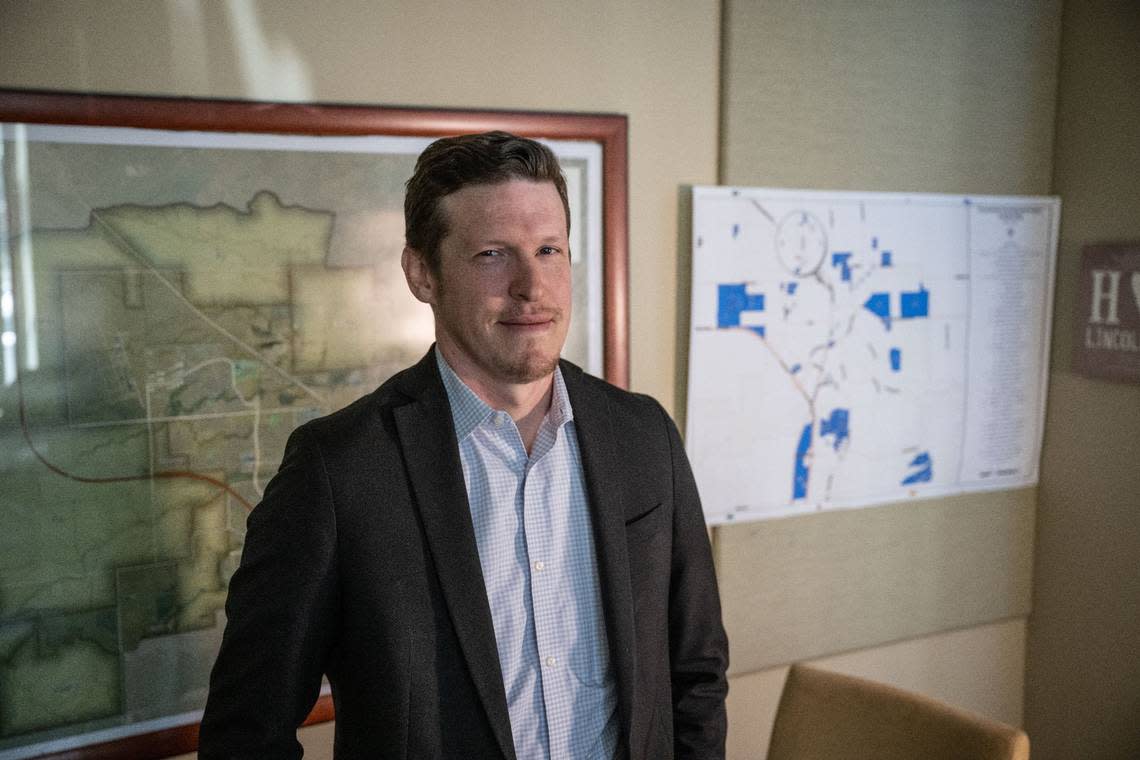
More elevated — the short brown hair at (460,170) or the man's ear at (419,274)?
the short brown hair at (460,170)

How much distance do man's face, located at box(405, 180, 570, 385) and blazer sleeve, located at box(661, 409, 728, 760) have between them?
15.2 inches

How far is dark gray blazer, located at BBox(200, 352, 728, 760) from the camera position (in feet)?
3.93

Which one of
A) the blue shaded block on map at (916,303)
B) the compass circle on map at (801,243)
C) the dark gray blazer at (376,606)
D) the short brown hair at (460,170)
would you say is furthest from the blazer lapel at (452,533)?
the blue shaded block on map at (916,303)

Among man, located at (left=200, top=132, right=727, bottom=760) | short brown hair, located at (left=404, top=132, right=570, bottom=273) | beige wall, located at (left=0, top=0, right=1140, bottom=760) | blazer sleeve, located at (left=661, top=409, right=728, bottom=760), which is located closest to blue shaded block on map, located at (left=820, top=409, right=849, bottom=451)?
beige wall, located at (left=0, top=0, right=1140, bottom=760)

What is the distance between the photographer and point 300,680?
4.00ft

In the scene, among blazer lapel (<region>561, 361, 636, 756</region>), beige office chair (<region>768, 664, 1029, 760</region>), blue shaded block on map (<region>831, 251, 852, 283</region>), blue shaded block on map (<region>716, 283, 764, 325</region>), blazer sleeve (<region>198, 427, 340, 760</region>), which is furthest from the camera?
blue shaded block on map (<region>831, 251, 852, 283</region>)

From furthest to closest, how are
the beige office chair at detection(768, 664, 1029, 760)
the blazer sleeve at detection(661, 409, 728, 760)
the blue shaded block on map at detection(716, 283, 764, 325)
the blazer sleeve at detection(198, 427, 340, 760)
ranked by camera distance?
the blue shaded block on map at detection(716, 283, 764, 325) < the beige office chair at detection(768, 664, 1029, 760) < the blazer sleeve at detection(661, 409, 728, 760) < the blazer sleeve at detection(198, 427, 340, 760)

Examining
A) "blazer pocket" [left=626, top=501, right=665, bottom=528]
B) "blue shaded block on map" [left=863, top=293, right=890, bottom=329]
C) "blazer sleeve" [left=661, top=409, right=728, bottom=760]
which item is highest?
"blue shaded block on map" [left=863, top=293, right=890, bottom=329]

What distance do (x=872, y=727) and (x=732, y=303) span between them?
98cm

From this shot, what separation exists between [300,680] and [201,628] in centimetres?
64

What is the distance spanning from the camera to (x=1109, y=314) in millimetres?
2299

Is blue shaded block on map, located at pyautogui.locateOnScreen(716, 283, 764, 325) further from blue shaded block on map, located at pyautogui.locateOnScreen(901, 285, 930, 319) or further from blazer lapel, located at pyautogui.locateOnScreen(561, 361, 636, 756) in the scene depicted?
blazer lapel, located at pyautogui.locateOnScreen(561, 361, 636, 756)

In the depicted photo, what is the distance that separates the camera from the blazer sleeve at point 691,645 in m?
1.48

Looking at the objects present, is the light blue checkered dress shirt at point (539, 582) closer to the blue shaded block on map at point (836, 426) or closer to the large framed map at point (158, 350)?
the large framed map at point (158, 350)
